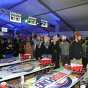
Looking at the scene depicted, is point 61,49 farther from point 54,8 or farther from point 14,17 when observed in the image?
point 14,17

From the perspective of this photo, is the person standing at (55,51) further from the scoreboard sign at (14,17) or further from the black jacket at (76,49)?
the scoreboard sign at (14,17)

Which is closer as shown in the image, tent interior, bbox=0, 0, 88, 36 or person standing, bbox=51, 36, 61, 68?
person standing, bbox=51, 36, 61, 68

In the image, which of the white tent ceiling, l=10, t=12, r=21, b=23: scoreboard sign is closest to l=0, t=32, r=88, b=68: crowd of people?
l=10, t=12, r=21, b=23: scoreboard sign

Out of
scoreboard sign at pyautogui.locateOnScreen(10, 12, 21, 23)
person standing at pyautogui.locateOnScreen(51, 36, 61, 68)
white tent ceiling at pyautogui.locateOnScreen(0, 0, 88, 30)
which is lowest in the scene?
person standing at pyautogui.locateOnScreen(51, 36, 61, 68)

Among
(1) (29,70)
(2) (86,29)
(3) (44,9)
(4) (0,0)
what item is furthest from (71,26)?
(1) (29,70)

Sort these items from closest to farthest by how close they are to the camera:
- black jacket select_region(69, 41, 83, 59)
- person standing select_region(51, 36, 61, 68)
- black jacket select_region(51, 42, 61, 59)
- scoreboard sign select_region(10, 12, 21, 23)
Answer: black jacket select_region(69, 41, 83, 59) < person standing select_region(51, 36, 61, 68) < black jacket select_region(51, 42, 61, 59) < scoreboard sign select_region(10, 12, 21, 23)

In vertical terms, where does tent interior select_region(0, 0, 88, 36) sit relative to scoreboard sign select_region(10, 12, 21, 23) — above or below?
above

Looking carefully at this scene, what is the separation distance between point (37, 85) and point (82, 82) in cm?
106

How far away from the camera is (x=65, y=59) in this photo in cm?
854

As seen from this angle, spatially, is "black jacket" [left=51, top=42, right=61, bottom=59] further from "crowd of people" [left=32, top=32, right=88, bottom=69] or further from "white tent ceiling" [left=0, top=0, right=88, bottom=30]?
"white tent ceiling" [left=0, top=0, right=88, bottom=30]

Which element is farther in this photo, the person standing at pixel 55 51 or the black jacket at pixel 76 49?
the person standing at pixel 55 51

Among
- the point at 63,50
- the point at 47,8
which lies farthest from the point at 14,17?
the point at 63,50

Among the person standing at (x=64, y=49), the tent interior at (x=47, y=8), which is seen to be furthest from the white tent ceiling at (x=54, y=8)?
the person standing at (x=64, y=49)

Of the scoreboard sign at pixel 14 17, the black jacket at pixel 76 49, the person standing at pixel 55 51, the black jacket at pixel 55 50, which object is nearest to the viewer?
the black jacket at pixel 76 49
